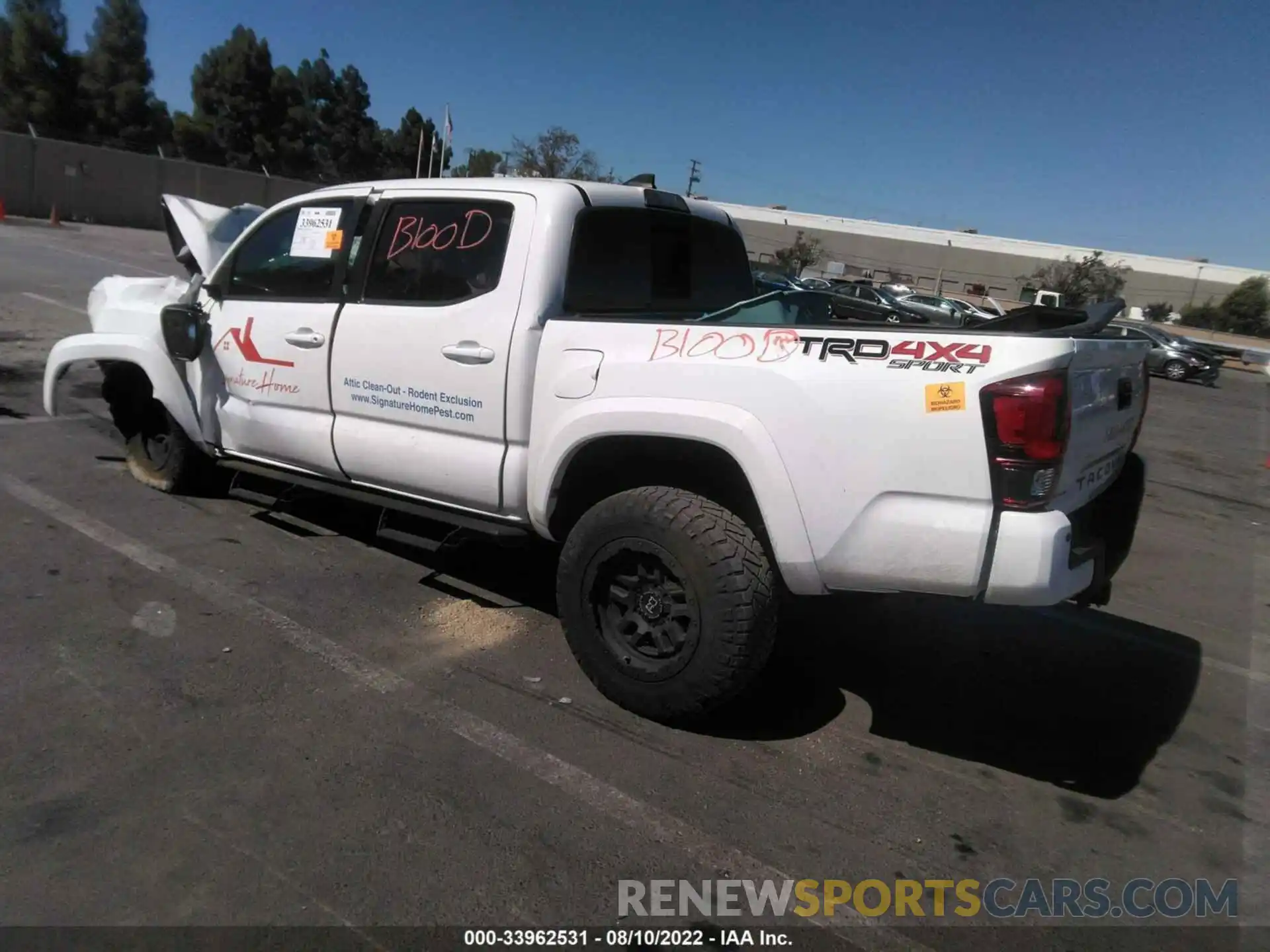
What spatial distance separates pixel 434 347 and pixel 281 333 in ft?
3.65

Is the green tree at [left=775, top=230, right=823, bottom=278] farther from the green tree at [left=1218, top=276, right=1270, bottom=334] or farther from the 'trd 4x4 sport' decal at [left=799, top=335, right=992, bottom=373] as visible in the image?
the 'trd 4x4 sport' decal at [left=799, top=335, right=992, bottom=373]

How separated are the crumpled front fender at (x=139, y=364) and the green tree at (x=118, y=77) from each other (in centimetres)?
4882

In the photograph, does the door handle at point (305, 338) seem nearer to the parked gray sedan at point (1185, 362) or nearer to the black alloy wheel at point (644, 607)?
the black alloy wheel at point (644, 607)

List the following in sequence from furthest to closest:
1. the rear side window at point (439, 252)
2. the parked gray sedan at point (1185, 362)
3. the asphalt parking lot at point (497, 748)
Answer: the parked gray sedan at point (1185, 362), the rear side window at point (439, 252), the asphalt parking lot at point (497, 748)

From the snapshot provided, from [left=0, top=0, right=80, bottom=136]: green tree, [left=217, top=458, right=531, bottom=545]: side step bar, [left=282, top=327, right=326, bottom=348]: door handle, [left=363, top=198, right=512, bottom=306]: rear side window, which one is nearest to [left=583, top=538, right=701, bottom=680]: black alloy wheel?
[left=217, top=458, right=531, bottom=545]: side step bar

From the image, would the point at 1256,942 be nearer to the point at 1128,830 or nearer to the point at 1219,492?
the point at 1128,830

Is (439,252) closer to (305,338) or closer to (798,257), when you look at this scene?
(305,338)

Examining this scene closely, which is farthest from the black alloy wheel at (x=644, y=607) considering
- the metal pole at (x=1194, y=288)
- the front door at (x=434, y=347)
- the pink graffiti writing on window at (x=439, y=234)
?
the metal pole at (x=1194, y=288)

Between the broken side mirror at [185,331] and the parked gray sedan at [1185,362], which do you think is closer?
the broken side mirror at [185,331]

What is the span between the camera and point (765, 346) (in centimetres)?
314

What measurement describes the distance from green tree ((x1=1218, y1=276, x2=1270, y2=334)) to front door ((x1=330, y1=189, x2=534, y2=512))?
66895 millimetres

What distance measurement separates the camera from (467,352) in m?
3.84

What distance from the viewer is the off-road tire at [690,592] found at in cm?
320

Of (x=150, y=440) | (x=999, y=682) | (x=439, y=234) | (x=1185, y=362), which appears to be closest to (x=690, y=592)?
(x=999, y=682)
